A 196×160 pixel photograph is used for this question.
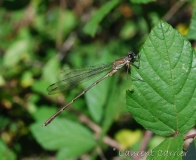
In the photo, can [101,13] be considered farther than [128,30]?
No

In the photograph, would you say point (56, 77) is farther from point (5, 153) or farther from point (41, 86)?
point (5, 153)

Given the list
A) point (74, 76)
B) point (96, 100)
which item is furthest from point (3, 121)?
point (96, 100)

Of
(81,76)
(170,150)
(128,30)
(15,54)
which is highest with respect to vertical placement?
(128,30)

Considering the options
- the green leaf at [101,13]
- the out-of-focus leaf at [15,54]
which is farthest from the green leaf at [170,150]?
the out-of-focus leaf at [15,54]

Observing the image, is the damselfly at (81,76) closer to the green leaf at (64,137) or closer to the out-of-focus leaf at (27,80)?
the green leaf at (64,137)

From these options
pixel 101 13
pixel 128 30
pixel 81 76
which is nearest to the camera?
pixel 101 13

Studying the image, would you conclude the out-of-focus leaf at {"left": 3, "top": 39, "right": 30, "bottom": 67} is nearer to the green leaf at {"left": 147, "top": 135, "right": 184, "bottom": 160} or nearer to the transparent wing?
the transparent wing

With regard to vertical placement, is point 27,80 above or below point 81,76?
above

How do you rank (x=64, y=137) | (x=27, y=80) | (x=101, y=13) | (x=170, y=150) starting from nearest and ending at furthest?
(x=170, y=150) → (x=101, y=13) → (x=64, y=137) → (x=27, y=80)
